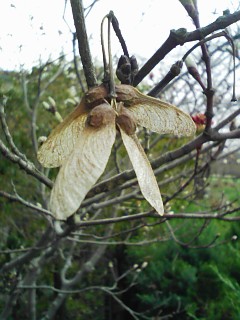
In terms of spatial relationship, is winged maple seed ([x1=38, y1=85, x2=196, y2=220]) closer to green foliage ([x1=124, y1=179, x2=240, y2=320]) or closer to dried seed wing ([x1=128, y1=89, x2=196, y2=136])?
dried seed wing ([x1=128, y1=89, x2=196, y2=136])

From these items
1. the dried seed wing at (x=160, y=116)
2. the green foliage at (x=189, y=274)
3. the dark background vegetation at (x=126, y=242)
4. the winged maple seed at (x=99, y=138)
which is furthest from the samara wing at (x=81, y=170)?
the green foliage at (x=189, y=274)

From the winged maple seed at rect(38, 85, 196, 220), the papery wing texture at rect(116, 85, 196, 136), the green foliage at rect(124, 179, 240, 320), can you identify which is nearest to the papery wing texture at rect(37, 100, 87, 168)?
the winged maple seed at rect(38, 85, 196, 220)

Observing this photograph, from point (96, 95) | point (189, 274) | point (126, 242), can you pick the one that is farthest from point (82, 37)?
point (189, 274)

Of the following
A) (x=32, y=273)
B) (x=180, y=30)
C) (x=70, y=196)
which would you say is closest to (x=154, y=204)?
(x=70, y=196)

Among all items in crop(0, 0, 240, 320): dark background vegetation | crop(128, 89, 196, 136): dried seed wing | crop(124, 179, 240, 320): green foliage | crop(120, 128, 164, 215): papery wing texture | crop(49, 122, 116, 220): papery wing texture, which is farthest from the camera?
crop(124, 179, 240, 320): green foliage

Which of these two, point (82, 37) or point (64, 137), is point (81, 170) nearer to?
point (64, 137)
